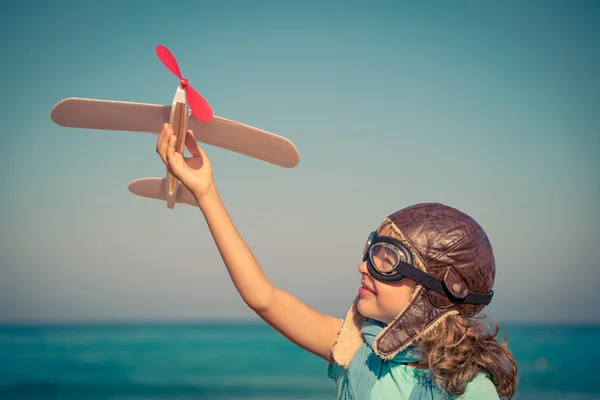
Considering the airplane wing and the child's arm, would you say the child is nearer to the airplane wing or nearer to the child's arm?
the child's arm

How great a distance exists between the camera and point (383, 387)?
182 cm

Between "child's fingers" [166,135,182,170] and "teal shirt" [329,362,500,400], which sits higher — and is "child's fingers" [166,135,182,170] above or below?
above

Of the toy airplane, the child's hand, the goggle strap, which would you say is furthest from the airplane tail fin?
the goggle strap

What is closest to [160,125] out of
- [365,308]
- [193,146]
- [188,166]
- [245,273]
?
[193,146]

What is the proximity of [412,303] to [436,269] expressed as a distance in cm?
13

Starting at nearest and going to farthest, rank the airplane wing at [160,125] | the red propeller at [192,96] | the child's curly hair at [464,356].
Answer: the child's curly hair at [464,356] < the red propeller at [192,96] < the airplane wing at [160,125]

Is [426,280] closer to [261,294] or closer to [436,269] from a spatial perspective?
[436,269]

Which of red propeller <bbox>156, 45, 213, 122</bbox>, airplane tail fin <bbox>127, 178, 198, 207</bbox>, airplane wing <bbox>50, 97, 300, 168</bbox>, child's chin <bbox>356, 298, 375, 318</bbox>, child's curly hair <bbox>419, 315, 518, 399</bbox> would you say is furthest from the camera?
airplane tail fin <bbox>127, 178, 198, 207</bbox>

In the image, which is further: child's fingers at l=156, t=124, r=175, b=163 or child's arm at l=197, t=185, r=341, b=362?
child's fingers at l=156, t=124, r=175, b=163

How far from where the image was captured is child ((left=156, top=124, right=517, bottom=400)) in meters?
1.79

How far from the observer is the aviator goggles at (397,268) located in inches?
71.7

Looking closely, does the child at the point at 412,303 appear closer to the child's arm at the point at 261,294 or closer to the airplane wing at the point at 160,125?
the child's arm at the point at 261,294

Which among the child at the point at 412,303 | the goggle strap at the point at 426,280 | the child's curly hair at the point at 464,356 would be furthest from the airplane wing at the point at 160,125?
the child's curly hair at the point at 464,356

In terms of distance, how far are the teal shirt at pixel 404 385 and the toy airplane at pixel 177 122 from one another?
1173 millimetres
